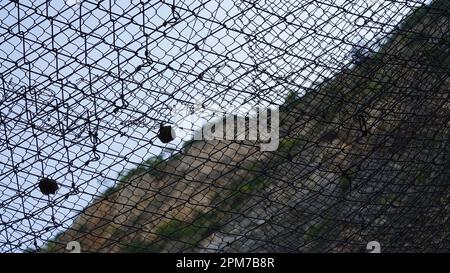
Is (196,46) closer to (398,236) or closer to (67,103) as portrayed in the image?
(67,103)

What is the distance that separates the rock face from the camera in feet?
7.20

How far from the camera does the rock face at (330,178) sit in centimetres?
220

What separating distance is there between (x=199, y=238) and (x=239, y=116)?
441 millimetres

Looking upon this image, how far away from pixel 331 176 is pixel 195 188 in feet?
1.33

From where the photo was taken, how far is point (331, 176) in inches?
91.2

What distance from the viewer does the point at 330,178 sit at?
7.56 ft

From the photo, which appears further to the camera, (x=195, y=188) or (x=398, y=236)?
(x=398, y=236)

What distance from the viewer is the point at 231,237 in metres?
2.30
